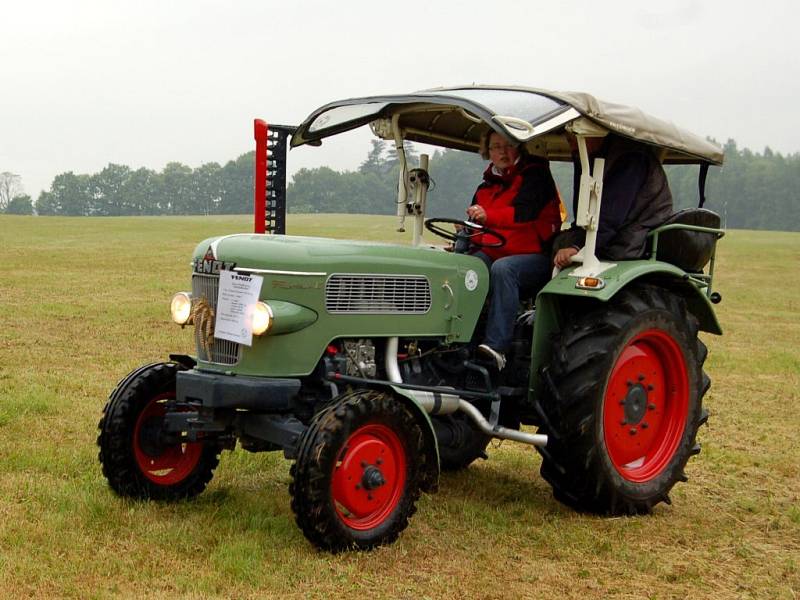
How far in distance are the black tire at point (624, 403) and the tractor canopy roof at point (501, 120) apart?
0.99 m

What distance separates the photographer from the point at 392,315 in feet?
17.7

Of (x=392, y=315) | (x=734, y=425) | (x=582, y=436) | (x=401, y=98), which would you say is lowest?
(x=734, y=425)

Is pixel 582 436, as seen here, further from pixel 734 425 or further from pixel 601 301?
pixel 734 425

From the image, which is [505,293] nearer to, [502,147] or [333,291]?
[502,147]

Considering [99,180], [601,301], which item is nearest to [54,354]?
[601,301]

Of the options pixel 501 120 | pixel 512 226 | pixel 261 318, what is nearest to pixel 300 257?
pixel 261 318

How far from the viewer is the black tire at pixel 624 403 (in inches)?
220

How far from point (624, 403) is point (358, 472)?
198 centimetres

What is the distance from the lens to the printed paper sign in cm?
490

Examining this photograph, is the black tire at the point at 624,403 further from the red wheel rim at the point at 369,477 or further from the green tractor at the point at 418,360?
the red wheel rim at the point at 369,477

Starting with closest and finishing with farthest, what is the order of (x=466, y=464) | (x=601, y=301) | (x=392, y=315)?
(x=392, y=315), (x=601, y=301), (x=466, y=464)

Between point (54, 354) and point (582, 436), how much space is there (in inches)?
269

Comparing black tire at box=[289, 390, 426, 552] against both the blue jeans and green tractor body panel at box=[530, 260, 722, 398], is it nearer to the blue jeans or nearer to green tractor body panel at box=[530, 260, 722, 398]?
the blue jeans

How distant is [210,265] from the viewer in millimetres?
5145
